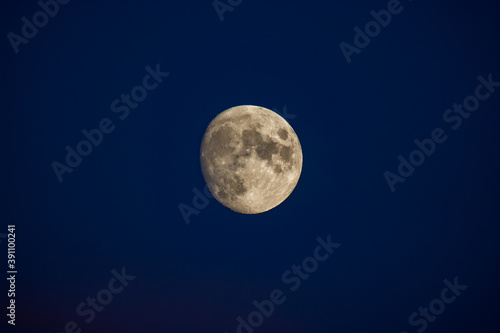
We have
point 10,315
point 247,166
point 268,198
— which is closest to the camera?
point 247,166

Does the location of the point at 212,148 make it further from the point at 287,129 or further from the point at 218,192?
the point at 287,129

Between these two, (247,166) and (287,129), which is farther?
(287,129)

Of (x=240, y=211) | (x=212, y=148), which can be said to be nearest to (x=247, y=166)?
(x=212, y=148)

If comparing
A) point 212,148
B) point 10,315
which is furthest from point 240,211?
point 10,315

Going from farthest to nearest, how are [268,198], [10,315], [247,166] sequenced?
[10,315]
[268,198]
[247,166]

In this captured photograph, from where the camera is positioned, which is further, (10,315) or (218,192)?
(10,315)

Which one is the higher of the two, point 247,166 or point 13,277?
point 13,277

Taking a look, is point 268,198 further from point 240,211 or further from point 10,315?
point 10,315

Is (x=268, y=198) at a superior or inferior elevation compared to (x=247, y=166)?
inferior

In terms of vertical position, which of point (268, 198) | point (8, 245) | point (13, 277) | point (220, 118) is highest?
point (8, 245)
